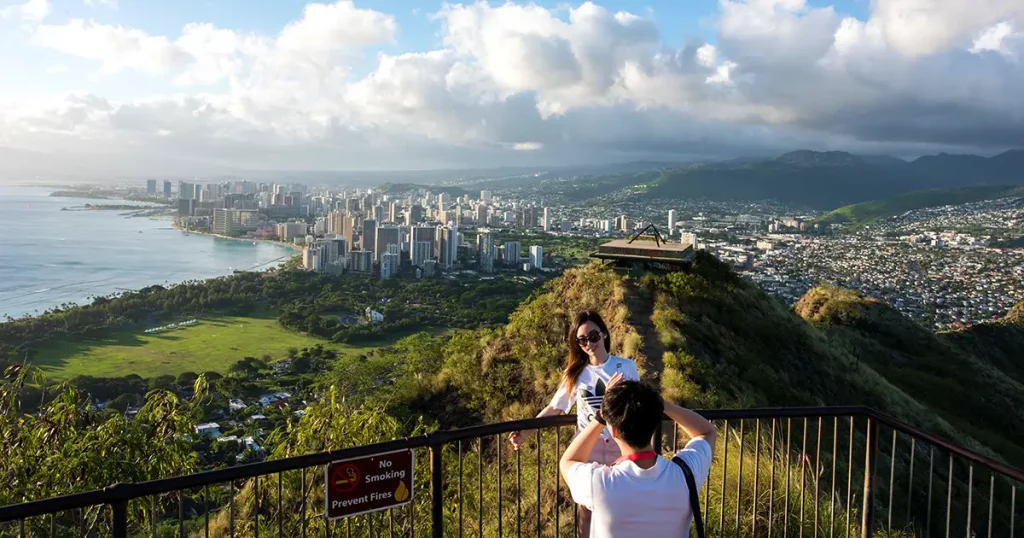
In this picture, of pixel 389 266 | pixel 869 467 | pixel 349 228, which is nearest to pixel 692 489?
pixel 869 467

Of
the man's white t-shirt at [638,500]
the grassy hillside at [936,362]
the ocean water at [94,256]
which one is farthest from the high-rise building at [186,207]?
the man's white t-shirt at [638,500]

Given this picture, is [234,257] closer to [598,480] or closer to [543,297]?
[543,297]

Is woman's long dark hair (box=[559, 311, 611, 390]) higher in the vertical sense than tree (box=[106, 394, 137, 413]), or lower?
higher

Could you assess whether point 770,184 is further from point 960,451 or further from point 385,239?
point 960,451

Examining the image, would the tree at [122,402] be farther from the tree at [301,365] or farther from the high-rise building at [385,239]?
the high-rise building at [385,239]

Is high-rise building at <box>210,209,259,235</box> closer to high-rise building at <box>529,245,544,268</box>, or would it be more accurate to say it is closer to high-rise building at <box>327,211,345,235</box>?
high-rise building at <box>327,211,345,235</box>

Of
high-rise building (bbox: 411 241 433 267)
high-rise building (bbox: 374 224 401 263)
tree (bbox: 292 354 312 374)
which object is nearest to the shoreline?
high-rise building (bbox: 374 224 401 263)
